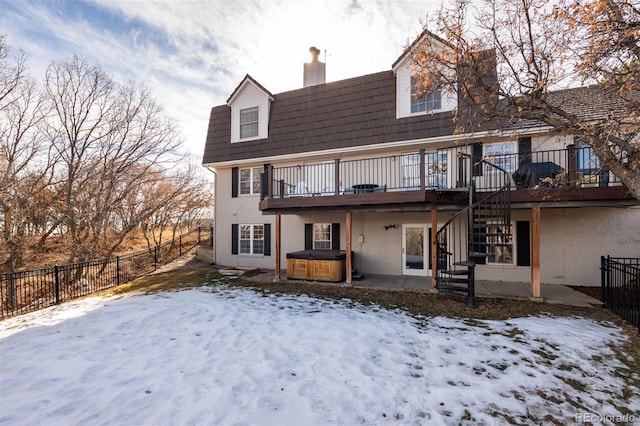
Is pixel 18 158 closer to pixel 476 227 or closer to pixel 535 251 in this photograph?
pixel 476 227

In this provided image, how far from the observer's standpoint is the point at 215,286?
8.85m

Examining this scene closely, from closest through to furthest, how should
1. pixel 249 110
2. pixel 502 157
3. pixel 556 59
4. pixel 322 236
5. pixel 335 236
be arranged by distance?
pixel 556 59 → pixel 502 157 → pixel 335 236 → pixel 322 236 → pixel 249 110

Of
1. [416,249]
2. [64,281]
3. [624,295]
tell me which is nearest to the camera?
[624,295]

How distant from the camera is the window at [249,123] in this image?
12.3 m

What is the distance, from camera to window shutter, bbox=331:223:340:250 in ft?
35.6

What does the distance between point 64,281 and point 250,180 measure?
7.54 metres

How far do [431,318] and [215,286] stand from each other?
6383 mm

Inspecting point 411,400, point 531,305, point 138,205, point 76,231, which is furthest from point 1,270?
point 531,305

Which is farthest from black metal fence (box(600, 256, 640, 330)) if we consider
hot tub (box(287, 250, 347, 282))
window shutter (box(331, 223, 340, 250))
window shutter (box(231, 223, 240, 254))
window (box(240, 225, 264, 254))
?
window shutter (box(231, 223, 240, 254))

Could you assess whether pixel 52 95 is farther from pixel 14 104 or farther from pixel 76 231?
pixel 76 231

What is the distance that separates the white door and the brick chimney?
7.77 metres

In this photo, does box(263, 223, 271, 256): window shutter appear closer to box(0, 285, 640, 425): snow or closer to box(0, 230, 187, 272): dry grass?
box(0, 285, 640, 425): snow

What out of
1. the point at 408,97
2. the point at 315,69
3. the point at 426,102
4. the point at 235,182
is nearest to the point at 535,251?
the point at 426,102

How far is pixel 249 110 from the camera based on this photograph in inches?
490
